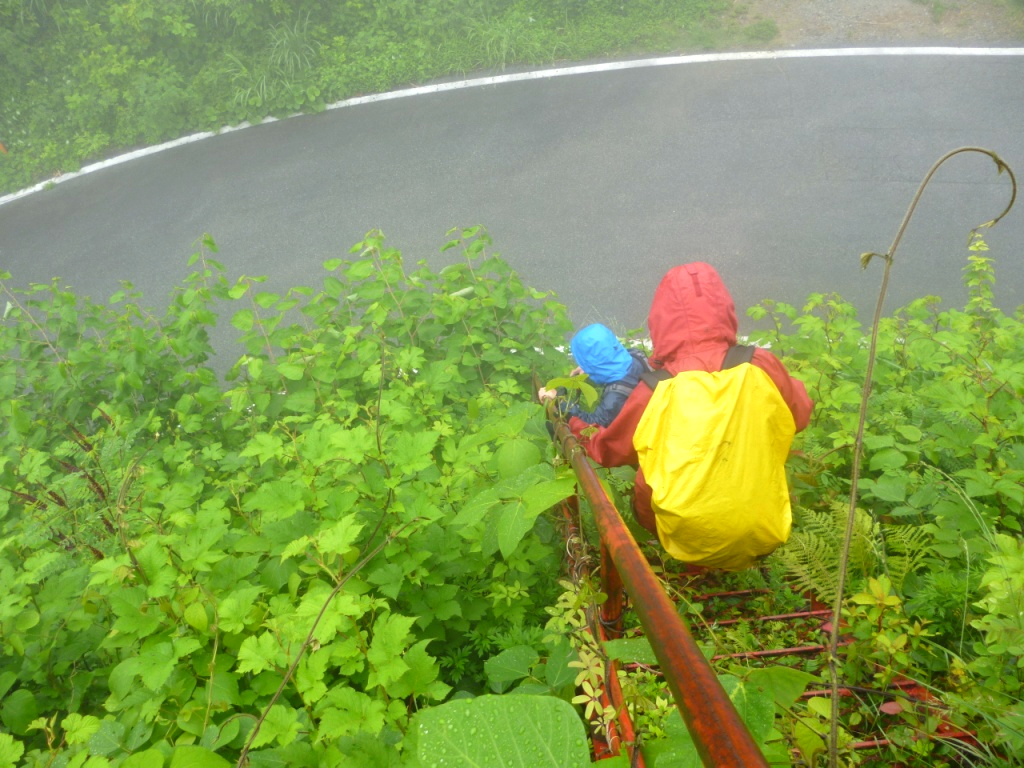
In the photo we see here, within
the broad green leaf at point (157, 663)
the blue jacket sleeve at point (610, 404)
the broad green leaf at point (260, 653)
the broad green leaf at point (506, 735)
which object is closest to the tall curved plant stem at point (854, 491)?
the broad green leaf at point (506, 735)

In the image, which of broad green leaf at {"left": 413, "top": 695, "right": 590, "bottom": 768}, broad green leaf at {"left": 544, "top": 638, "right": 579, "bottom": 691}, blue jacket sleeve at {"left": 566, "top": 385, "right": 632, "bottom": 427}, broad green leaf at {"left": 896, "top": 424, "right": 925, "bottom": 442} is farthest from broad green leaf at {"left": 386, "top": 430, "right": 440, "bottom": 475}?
broad green leaf at {"left": 896, "top": 424, "right": 925, "bottom": 442}

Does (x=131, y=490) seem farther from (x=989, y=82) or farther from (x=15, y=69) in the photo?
(x=15, y=69)

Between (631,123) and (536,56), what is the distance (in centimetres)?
210

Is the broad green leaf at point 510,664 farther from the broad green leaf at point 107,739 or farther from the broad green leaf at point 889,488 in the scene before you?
the broad green leaf at point 889,488

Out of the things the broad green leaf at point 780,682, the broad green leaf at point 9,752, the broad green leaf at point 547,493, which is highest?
the broad green leaf at point 780,682

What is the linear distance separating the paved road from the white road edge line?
171 millimetres

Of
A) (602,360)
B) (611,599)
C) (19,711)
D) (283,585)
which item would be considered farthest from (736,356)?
(19,711)

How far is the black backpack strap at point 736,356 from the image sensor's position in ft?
7.79

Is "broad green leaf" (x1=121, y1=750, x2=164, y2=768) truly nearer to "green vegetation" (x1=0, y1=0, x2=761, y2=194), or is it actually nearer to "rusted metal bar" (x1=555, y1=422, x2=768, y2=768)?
"rusted metal bar" (x1=555, y1=422, x2=768, y2=768)

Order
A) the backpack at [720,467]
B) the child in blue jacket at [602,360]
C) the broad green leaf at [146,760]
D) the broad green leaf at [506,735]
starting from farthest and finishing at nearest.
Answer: the child in blue jacket at [602,360] < the backpack at [720,467] < the broad green leaf at [146,760] < the broad green leaf at [506,735]

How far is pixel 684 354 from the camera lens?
2.49 meters

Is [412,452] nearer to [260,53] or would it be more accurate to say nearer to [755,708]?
[755,708]

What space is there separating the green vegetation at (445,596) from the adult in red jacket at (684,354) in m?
0.24

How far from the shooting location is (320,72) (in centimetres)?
917
